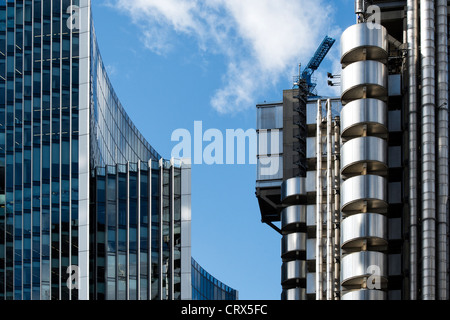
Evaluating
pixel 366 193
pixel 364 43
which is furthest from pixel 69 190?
pixel 366 193

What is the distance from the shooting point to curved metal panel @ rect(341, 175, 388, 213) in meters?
91.1

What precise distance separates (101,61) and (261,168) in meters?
43.8

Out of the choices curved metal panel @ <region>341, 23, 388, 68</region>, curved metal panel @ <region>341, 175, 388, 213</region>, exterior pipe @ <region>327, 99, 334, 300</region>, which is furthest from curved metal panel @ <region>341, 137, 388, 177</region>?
exterior pipe @ <region>327, 99, 334, 300</region>

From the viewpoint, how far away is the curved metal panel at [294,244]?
114 m

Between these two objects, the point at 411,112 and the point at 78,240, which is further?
the point at 78,240

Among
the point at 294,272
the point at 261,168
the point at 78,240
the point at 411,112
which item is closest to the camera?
the point at 411,112

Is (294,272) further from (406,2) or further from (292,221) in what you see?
(406,2)

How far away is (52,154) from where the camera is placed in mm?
142625

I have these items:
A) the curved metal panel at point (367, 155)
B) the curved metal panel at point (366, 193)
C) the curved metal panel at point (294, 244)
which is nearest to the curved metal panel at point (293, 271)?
the curved metal panel at point (294, 244)

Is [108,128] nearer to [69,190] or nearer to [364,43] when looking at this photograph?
[69,190]

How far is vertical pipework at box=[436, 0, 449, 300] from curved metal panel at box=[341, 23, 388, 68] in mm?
4258

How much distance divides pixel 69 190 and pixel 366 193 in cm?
5835

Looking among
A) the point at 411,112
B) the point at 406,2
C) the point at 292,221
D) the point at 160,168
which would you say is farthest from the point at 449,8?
the point at 160,168

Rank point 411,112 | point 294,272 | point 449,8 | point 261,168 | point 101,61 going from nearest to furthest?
point 411,112 < point 449,8 < point 294,272 < point 261,168 < point 101,61
